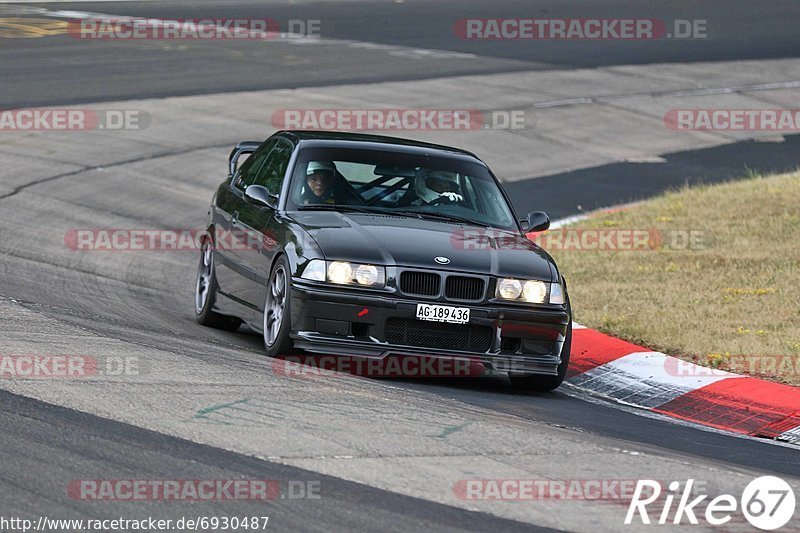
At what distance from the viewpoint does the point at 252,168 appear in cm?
1130

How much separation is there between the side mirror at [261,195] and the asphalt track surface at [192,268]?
1.04m

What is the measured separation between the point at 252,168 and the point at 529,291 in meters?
3.12

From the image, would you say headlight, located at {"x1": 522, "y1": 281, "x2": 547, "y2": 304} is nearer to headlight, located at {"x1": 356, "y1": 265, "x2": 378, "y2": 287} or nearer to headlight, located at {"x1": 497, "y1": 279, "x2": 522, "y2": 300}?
headlight, located at {"x1": 497, "y1": 279, "x2": 522, "y2": 300}

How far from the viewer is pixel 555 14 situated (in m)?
34.6

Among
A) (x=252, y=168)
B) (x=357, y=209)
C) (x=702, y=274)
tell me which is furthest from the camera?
(x=702, y=274)

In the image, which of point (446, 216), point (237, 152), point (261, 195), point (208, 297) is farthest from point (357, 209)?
point (237, 152)

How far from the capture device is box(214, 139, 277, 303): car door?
10.5 metres

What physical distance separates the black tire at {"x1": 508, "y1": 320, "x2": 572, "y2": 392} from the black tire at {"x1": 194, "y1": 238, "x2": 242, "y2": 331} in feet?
7.96

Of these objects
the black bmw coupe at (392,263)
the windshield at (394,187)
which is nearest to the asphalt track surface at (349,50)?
the black bmw coupe at (392,263)

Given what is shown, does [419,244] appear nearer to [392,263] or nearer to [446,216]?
[392,263]

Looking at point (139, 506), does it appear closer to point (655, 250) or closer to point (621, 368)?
point (621, 368)

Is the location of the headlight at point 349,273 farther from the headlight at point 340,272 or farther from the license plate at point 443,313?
the license plate at point 443,313

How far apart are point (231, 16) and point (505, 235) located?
905 inches

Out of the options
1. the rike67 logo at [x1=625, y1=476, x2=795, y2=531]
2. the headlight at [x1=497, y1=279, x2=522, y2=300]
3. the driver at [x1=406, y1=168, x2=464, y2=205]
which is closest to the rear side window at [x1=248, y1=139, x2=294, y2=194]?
the driver at [x1=406, y1=168, x2=464, y2=205]
